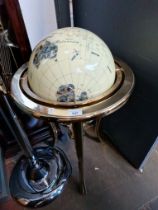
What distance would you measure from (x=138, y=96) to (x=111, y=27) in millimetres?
374

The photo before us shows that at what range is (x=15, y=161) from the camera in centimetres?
130

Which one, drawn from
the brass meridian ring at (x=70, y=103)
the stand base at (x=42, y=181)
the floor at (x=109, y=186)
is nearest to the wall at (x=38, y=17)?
the brass meridian ring at (x=70, y=103)

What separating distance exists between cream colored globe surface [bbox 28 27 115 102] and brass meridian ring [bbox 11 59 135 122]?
0.07 ft

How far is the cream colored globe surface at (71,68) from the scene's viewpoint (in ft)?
1.95

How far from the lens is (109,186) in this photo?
1166 mm

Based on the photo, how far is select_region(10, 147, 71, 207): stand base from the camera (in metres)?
1.09

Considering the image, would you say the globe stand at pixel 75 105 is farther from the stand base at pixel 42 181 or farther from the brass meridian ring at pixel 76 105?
the stand base at pixel 42 181

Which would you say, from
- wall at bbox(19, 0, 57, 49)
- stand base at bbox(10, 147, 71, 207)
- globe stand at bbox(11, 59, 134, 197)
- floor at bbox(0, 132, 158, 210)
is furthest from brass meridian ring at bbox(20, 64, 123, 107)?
floor at bbox(0, 132, 158, 210)

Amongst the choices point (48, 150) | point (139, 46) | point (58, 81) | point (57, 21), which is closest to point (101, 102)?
point (58, 81)

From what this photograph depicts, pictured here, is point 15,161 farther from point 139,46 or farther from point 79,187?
point 139,46

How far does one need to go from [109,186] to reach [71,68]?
0.88 metres

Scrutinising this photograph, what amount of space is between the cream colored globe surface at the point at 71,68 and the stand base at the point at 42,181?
716mm

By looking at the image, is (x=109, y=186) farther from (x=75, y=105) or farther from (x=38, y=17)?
(x=38, y=17)

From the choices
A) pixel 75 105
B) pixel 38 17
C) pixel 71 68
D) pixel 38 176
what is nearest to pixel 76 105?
pixel 75 105
